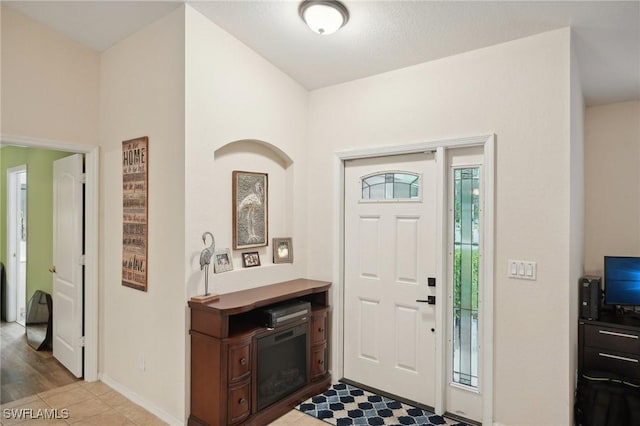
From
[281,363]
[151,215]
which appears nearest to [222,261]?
[151,215]

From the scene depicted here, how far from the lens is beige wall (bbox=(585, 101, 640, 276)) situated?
3.44 m

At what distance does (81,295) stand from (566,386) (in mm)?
3933

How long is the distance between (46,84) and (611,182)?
5110mm

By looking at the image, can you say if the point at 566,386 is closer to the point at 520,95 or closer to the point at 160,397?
the point at 520,95

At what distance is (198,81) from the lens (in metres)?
2.66

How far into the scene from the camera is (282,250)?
3.40 meters

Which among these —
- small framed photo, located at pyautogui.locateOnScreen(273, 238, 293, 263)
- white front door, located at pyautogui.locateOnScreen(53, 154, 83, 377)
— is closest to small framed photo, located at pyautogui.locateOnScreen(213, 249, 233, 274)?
small framed photo, located at pyautogui.locateOnScreen(273, 238, 293, 263)

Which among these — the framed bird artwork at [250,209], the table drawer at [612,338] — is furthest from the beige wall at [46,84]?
the table drawer at [612,338]

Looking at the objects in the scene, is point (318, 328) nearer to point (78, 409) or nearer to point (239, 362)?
point (239, 362)

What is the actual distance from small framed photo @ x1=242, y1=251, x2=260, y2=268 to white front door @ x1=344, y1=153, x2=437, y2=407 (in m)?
0.82

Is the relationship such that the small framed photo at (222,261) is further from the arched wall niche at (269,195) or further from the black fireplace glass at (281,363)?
the black fireplace glass at (281,363)

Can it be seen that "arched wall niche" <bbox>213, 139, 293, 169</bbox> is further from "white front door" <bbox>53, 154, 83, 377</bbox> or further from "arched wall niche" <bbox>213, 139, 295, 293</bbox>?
"white front door" <bbox>53, 154, 83, 377</bbox>

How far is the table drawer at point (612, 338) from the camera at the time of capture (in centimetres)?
262

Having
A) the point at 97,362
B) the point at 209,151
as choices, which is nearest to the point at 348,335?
the point at 209,151
